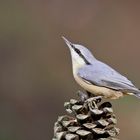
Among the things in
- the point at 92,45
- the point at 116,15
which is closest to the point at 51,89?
the point at 92,45

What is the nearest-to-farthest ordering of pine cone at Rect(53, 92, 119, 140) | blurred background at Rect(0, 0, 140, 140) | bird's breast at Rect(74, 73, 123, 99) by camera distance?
pine cone at Rect(53, 92, 119, 140), bird's breast at Rect(74, 73, 123, 99), blurred background at Rect(0, 0, 140, 140)

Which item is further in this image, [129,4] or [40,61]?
[129,4]

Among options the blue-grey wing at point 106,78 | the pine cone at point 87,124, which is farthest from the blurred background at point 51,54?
the pine cone at point 87,124

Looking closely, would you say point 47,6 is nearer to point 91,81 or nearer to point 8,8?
point 8,8

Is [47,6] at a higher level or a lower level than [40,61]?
higher

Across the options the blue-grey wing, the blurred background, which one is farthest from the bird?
the blurred background

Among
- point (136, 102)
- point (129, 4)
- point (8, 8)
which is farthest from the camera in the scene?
point (129, 4)

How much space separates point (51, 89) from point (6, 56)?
1.03 feet

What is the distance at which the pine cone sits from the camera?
5.25 ft

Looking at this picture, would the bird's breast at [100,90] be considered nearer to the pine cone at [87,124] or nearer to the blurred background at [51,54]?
the pine cone at [87,124]

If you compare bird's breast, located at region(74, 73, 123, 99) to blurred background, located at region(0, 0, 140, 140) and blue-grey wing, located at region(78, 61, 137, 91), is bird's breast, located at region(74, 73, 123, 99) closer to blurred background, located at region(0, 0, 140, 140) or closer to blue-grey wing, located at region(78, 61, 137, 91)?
blue-grey wing, located at region(78, 61, 137, 91)

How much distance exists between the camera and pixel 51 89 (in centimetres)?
343

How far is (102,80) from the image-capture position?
1812mm

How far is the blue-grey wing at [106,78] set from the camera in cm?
181
